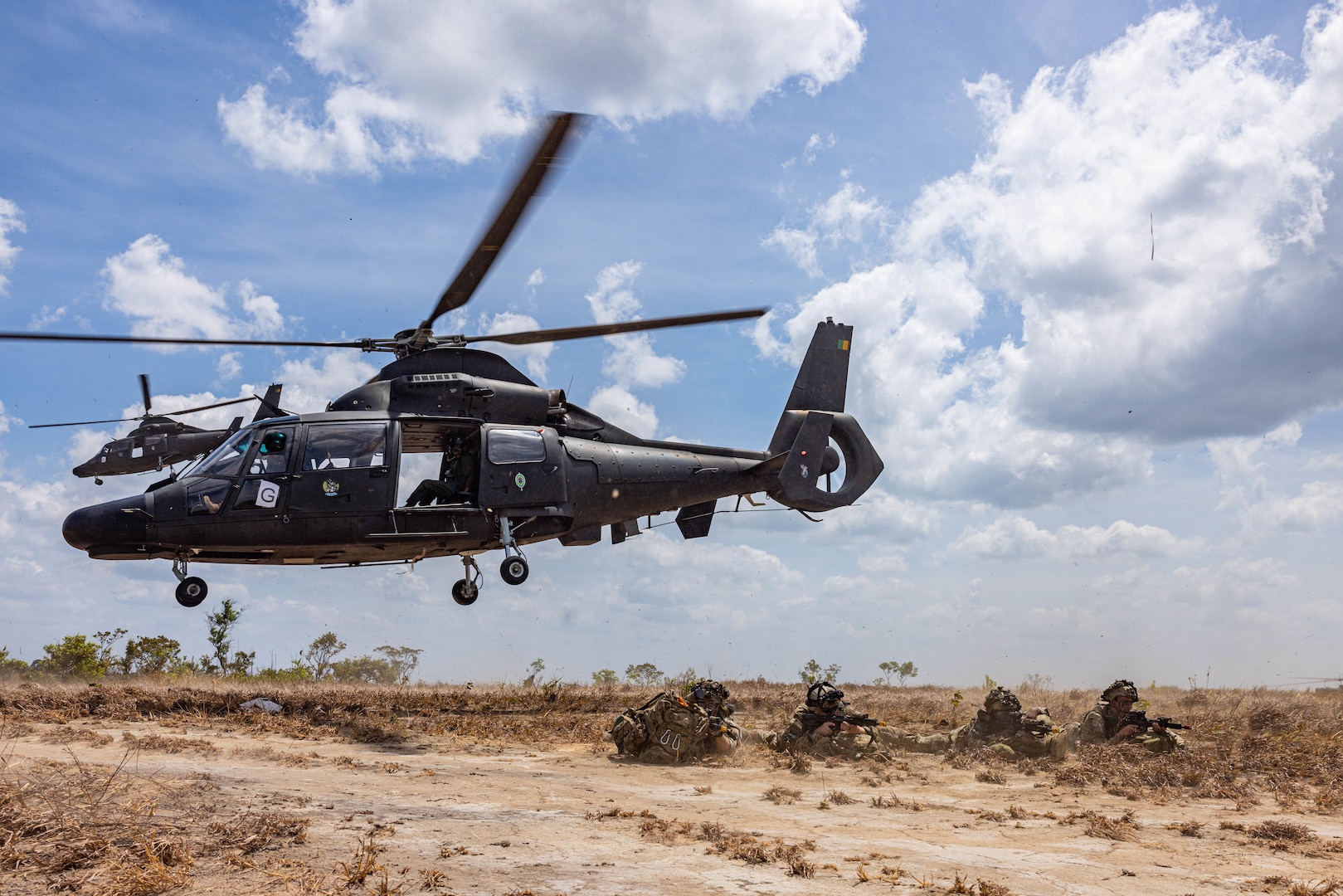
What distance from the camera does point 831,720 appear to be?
11.4m

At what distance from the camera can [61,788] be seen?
6.46 m

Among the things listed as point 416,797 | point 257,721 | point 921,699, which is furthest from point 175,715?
point 921,699

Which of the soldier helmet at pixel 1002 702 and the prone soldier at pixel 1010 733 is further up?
the soldier helmet at pixel 1002 702

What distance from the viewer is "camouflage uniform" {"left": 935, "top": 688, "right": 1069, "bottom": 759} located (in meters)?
11.3

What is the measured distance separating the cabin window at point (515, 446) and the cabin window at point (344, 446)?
161cm

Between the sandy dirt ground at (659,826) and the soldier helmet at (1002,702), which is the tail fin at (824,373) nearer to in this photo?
the soldier helmet at (1002,702)

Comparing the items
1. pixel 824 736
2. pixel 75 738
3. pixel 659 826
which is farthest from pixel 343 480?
pixel 659 826

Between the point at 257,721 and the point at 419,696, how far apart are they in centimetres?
501

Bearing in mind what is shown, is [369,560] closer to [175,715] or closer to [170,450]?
[175,715]

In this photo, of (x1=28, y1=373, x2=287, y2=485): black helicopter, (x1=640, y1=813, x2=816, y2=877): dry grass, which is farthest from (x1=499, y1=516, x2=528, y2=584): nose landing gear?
(x1=28, y1=373, x2=287, y2=485): black helicopter

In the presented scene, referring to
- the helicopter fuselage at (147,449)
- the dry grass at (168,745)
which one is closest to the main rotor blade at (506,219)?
the dry grass at (168,745)

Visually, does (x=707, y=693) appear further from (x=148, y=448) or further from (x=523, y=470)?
(x=148, y=448)

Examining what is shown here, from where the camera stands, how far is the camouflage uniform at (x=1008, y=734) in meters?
11.3

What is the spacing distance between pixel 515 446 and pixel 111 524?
219 inches
